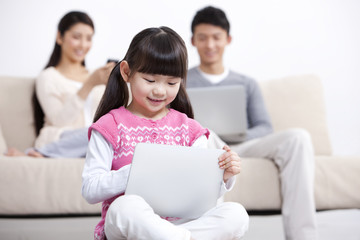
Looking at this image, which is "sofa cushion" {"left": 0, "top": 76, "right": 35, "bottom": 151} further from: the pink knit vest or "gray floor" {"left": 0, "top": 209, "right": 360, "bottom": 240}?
the pink knit vest

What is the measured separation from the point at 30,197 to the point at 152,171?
38.6 inches

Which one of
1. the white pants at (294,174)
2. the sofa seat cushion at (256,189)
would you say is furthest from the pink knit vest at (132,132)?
the sofa seat cushion at (256,189)

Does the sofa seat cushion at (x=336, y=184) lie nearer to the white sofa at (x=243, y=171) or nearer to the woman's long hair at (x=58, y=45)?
the white sofa at (x=243, y=171)

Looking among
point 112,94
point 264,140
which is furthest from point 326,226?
point 112,94

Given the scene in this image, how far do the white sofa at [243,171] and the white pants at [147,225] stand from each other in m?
0.83

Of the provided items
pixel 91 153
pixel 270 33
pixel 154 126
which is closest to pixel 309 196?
pixel 154 126

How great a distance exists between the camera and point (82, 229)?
1.77 m

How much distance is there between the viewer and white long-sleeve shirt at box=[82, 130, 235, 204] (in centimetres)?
104

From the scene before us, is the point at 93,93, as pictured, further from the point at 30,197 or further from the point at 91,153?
the point at 91,153

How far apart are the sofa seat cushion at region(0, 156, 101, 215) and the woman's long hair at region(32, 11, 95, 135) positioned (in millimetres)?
576

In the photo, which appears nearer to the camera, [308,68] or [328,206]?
Result: [328,206]

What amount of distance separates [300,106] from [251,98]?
323 mm

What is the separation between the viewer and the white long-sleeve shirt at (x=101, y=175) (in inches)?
40.9

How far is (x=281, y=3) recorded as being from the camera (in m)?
2.88
